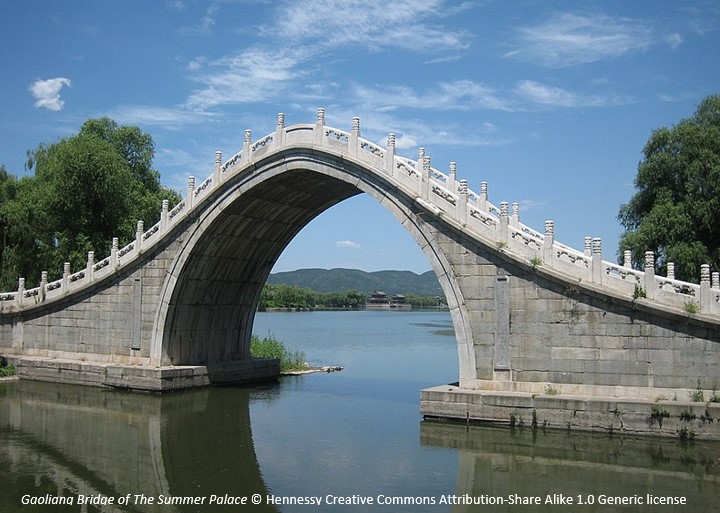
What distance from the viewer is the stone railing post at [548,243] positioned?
17.2m

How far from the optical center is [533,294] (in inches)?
686

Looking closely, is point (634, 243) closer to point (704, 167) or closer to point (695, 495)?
point (704, 167)

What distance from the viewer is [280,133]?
22.8 meters

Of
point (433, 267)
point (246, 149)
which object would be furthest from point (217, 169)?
point (433, 267)

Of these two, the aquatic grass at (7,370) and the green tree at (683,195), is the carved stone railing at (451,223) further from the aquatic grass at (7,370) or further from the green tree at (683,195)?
the green tree at (683,195)

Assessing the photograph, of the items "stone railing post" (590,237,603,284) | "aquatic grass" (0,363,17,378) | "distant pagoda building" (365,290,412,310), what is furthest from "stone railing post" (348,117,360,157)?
"distant pagoda building" (365,290,412,310)

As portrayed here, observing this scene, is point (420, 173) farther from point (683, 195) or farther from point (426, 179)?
point (683, 195)

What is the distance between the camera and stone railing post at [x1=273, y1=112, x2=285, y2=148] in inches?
891

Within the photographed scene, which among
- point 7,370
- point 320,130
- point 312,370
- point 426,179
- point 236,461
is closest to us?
point 236,461

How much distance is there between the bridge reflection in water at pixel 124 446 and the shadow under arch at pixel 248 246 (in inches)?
124

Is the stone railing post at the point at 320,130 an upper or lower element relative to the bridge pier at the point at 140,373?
upper

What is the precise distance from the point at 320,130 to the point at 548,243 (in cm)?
827

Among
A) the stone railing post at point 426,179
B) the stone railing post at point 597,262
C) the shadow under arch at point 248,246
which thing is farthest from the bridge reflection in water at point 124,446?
the stone railing post at point 597,262

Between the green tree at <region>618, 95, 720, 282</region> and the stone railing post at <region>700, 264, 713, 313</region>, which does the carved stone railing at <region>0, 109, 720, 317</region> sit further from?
the green tree at <region>618, 95, 720, 282</region>
